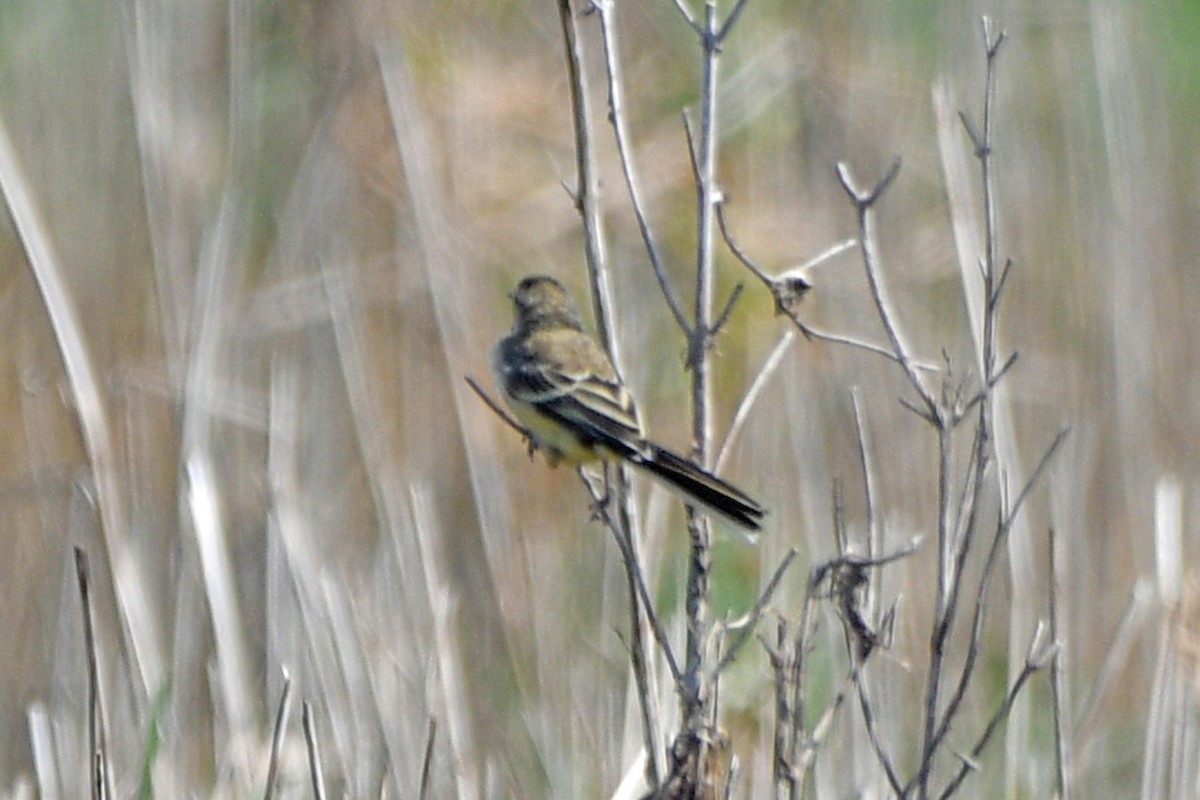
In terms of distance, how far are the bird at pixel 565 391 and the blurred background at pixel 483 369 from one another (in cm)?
16

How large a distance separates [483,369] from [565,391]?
0.81 meters

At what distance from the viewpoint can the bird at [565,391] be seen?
3300mm

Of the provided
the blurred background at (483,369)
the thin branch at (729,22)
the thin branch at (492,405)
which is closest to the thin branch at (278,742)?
the blurred background at (483,369)

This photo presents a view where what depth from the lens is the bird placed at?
330 cm

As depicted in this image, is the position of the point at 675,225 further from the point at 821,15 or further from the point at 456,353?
the point at 456,353

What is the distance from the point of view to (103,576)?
4480 mm

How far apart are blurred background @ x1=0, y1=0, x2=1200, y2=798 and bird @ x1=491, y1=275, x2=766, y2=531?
0.54ft

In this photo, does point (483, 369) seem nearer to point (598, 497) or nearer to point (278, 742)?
point (598, 497)

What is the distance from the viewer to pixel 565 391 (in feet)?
12.6

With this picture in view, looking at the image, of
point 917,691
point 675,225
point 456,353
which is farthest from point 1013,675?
point 675,225

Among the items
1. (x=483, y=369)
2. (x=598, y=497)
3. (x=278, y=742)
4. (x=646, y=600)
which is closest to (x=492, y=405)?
(x=598, y=497)

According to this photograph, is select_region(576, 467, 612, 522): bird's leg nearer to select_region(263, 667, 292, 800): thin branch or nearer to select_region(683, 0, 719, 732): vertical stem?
select_region(683, 0, 719, 732): vertical stem

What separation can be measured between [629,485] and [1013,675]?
1.10m

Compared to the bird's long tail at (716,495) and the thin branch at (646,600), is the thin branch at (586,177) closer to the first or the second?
the bird's long tail at (716,495)
